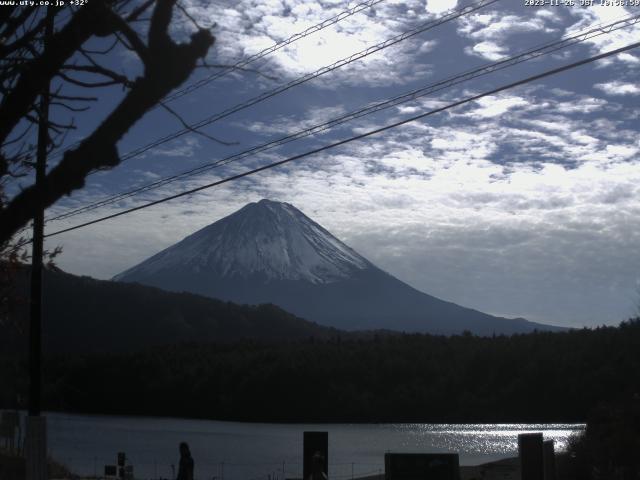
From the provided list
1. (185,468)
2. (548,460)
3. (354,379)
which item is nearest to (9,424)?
(185,468)

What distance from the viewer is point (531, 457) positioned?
1486 cm

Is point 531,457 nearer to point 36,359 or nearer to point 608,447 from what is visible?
point 608,447

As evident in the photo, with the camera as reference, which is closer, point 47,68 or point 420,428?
point 47,68

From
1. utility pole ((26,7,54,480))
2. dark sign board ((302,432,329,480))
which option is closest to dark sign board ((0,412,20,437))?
utility pole ((26,7,54,480))

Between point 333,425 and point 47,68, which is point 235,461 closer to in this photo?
point 333,425

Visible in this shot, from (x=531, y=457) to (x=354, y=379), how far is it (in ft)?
207

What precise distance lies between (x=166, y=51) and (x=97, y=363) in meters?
78.1

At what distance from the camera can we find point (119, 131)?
4812 mm

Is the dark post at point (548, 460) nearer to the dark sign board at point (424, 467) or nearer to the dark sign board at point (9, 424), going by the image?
the dark sign board at point (424, 467)

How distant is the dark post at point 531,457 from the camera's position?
583 inches

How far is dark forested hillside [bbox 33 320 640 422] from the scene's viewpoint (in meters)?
66.7

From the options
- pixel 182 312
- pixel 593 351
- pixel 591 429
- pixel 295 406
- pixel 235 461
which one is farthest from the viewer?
pixel 182 312

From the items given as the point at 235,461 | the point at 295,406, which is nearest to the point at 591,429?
the point at 235,461

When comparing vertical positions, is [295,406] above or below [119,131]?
below
